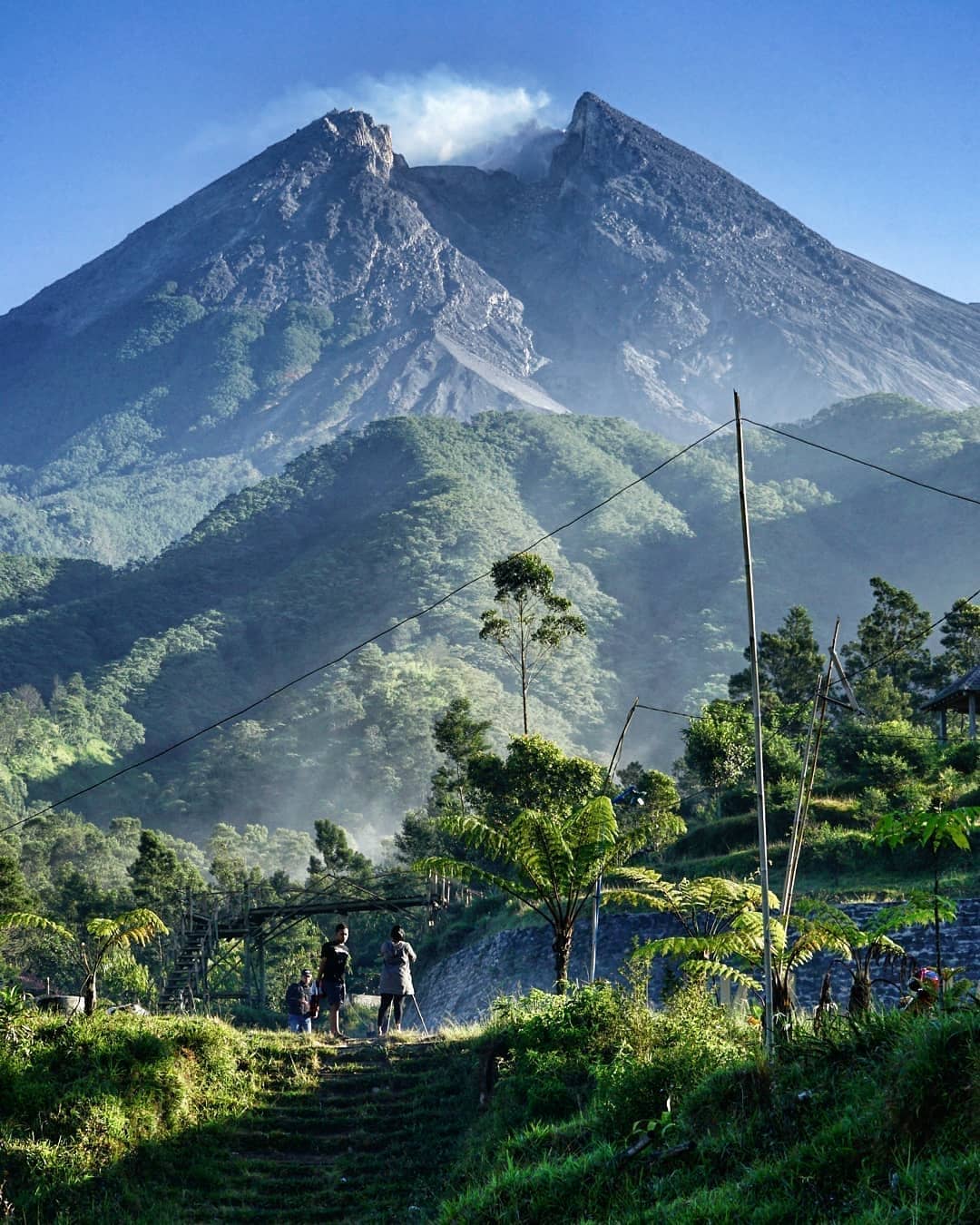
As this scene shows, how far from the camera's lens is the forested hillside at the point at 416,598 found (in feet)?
378

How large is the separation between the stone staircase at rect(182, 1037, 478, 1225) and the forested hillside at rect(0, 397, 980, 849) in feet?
282

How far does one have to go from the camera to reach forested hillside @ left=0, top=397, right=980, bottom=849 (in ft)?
378

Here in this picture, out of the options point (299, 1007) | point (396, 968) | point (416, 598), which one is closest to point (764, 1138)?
point (396, 968)

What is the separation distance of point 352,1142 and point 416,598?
125078 mm

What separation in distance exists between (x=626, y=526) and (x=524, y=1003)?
501 ft

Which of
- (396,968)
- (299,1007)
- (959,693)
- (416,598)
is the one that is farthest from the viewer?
(416,598)

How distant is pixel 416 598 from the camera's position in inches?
5512

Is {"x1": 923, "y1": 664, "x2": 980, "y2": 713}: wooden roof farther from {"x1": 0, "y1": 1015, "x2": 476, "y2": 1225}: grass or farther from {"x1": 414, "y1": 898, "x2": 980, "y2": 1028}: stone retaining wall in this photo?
{"x1": 0, "y1": 1015, "x2": 476, "y2": 1225}: grass

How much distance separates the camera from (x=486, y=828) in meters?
20.3

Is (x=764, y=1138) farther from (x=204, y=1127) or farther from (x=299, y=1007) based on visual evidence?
(x=299, y=1007)

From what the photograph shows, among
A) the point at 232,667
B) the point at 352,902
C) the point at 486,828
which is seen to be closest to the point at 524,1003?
the point at 486,828

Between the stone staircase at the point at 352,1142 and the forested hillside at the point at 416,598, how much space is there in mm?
85931

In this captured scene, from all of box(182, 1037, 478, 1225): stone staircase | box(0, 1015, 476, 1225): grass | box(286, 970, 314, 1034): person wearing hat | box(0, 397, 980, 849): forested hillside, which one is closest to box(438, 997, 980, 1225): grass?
box(182, 1037, 478, 1225): stone staircase

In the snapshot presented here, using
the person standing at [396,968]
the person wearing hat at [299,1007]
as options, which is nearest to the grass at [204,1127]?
the person standing at [396,968]
